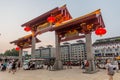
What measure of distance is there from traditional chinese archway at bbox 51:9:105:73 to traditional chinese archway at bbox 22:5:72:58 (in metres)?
1.16

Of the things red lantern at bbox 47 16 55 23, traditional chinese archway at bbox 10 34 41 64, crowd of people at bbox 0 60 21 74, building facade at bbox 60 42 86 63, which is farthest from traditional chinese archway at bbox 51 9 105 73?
building facade at bbox 60 42 86 63

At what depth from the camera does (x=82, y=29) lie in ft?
49.0

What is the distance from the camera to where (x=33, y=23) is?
19.8 metres

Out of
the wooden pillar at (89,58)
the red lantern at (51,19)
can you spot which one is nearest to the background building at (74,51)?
the red lantern at (51,19)

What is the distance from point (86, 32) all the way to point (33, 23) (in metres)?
8.20

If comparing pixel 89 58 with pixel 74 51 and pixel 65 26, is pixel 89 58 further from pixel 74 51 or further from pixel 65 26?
pixel 74 51

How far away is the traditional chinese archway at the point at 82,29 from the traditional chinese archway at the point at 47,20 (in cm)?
116

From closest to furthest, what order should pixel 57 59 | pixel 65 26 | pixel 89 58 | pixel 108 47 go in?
pixel 89 58 < pixel 65 26 < pixel 57 59 < pixel 108 47

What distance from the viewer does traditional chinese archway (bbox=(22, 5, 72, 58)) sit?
17.4 metres

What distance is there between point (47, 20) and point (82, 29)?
5.24 metres

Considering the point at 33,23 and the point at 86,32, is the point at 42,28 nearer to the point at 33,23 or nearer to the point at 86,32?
the point at 33,23

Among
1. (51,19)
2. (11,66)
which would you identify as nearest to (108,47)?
(51,19)

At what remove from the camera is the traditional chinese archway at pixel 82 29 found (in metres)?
13.5

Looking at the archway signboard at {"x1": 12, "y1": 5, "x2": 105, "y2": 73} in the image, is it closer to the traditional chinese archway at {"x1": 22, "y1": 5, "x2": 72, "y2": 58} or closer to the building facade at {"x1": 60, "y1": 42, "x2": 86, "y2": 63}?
the traditional chinese archway at {"x1": 22, "y1": 5, "x2": 72, "y2": 58}
